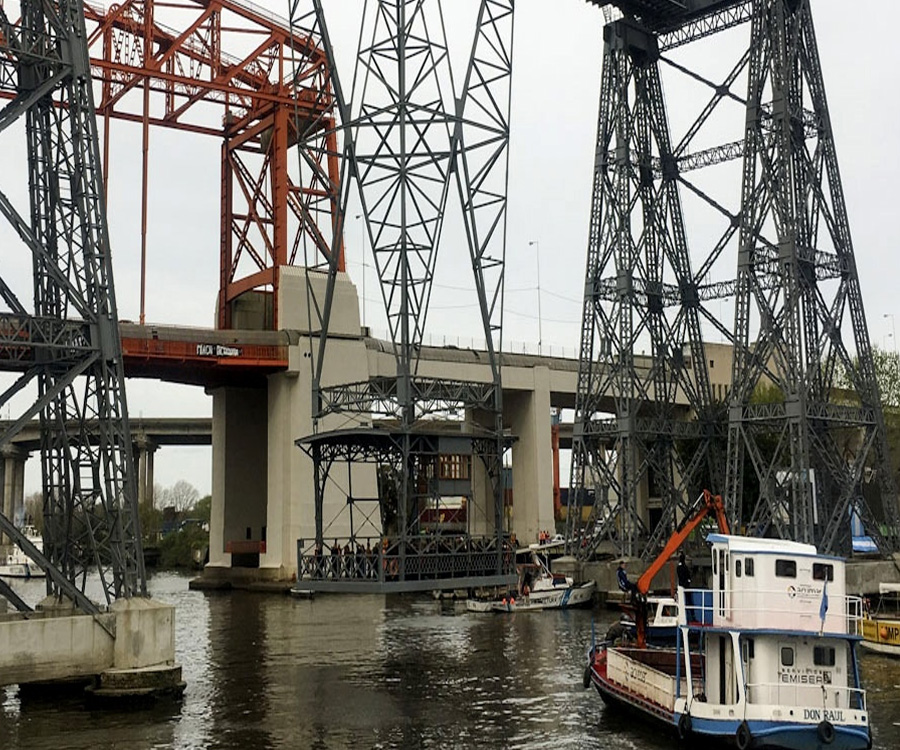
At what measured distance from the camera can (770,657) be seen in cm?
2325

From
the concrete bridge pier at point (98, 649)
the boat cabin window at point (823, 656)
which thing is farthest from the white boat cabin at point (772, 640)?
the concrete bridge pier at point (98, 649)

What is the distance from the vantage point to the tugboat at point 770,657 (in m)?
22.6

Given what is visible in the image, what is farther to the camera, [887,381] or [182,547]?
[182,547]

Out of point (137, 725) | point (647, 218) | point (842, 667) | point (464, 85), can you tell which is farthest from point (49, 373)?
point (647, 218)

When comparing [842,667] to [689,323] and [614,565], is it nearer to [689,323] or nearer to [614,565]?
[614,565]

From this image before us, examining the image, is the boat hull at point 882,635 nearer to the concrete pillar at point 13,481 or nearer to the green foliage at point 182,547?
the green foliage at point 182,547

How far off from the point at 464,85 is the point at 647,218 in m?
27.6

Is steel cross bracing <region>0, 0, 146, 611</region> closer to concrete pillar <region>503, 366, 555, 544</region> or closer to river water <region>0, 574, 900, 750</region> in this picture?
river water <region>0, 574, 900, 750</region>

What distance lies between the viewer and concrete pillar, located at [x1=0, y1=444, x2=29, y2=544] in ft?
436

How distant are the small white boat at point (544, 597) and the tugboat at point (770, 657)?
2724 centimetres

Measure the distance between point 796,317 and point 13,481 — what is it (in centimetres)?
11112

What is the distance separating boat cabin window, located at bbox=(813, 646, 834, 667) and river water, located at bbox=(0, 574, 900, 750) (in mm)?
2008

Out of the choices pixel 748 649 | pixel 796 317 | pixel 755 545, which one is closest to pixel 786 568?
pixel 755 545

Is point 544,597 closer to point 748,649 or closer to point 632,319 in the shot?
point 632,319
